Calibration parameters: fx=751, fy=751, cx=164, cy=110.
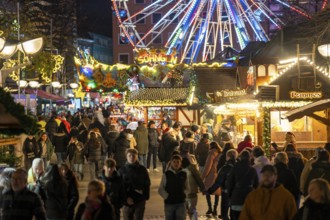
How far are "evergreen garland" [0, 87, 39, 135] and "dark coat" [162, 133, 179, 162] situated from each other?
1167 cm

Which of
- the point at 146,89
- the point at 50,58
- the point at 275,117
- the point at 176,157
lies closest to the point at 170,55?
the point at 146,89

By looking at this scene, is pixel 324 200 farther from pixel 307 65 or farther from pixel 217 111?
pixel 217 111

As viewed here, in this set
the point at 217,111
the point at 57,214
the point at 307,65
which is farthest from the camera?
the point at 217,111

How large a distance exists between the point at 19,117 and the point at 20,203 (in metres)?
1.11

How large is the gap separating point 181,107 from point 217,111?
970cm

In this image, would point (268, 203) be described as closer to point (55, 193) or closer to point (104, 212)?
point (104, 212)

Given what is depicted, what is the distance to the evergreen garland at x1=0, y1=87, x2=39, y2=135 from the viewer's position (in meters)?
9.20

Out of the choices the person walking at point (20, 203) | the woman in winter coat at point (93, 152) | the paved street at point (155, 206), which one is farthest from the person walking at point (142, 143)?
the person walking at point (20, 203)

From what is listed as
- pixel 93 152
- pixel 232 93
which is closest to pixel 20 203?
pixel 93 152

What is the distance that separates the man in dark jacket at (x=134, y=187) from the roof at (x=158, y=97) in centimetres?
2463

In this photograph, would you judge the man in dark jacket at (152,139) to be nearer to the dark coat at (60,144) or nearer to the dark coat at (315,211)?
the dark coat at (60,144)

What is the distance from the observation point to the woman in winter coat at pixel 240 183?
1097 centimetres

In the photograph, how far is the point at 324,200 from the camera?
742 cm

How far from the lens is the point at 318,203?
24.4 ft
